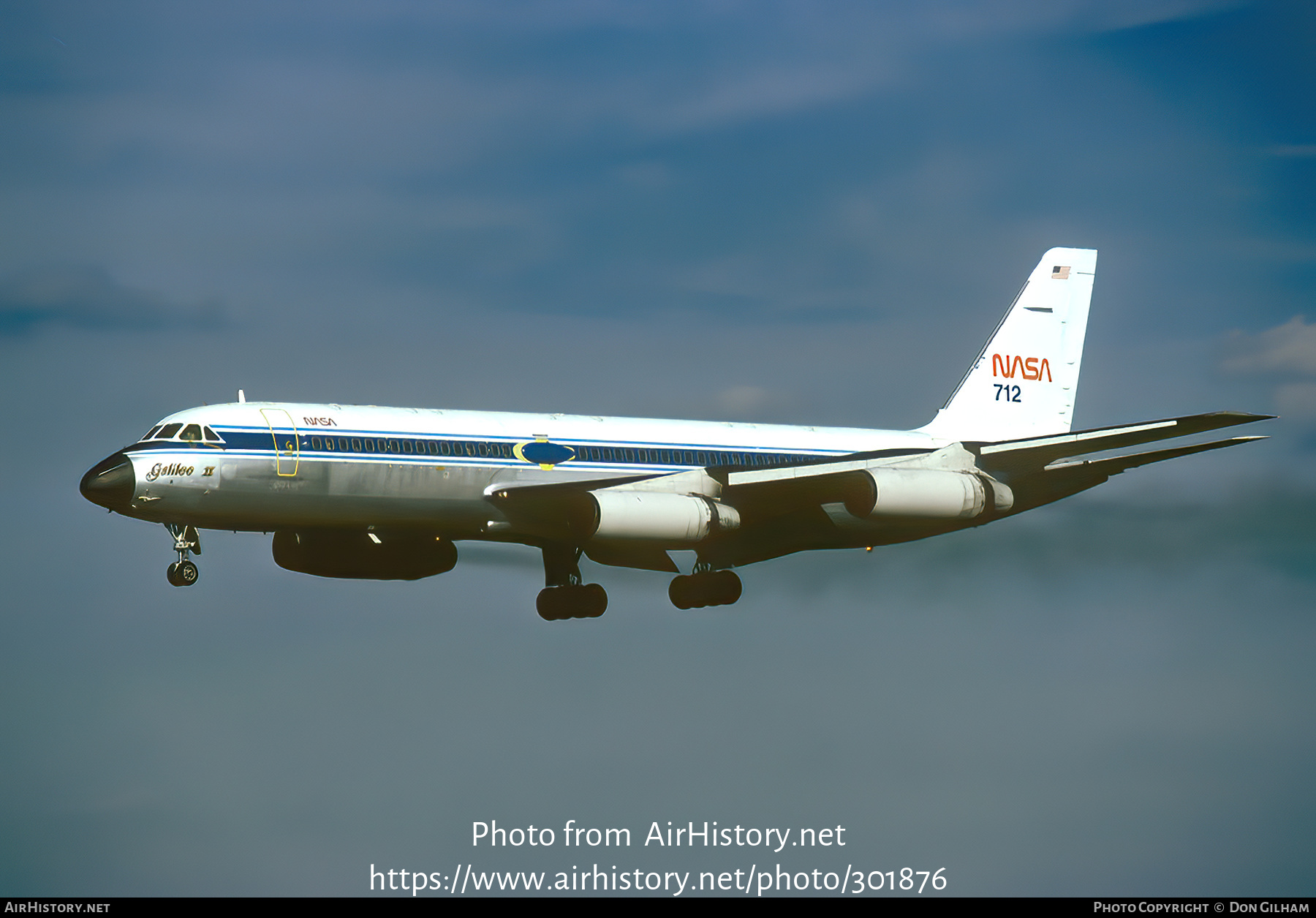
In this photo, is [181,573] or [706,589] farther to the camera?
[706,589]

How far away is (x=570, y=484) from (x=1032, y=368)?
18698mm

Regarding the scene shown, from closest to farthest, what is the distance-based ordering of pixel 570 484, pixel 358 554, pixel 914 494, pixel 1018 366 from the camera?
pixel 570 484, pixel 914 494, pixel 358 554, pixel 1018 366

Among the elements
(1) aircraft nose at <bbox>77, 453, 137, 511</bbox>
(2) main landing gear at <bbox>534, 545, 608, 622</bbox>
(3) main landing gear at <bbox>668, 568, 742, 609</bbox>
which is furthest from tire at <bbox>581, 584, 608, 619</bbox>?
(1) aircraft nose at <bbox>77, 453, 137, 511</bbox>

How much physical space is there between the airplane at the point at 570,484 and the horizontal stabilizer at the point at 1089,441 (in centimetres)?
8

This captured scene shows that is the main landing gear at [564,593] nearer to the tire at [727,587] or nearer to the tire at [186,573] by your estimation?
the tire at [727,587]

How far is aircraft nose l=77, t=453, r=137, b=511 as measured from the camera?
132 feet

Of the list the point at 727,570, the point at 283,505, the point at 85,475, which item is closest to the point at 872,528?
the point at 727,570

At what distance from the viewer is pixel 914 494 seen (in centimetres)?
4584

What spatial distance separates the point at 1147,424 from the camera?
42.9 metres

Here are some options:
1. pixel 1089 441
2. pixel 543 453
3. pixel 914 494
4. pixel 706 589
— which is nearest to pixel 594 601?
pixel 706 589

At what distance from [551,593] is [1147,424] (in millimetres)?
18411

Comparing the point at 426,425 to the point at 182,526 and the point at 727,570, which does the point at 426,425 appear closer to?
the point at 182,526

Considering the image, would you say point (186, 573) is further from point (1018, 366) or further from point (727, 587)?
point (1018, 366)

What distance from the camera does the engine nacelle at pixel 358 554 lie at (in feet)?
153
